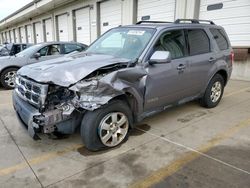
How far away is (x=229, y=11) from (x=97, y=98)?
25.1 ft

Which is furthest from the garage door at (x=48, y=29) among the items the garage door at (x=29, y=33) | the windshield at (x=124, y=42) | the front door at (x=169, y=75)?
the front door at (x=169, y=75)

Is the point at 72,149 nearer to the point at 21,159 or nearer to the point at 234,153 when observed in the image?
the point at 21,159

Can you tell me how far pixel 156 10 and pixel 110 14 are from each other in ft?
12.4

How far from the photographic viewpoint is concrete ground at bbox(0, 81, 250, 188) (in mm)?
2629

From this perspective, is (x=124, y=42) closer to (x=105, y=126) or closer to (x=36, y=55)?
(x=105, y=126)

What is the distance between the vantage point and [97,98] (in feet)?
9.62

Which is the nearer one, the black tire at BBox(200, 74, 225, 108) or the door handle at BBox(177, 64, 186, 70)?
the door handle at BBox(177, 64, 186, 70)

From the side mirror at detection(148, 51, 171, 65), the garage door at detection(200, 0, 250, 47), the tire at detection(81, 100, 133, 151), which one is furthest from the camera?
the garage door at detection(200, 0, 250, 47)

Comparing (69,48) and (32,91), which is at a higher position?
(69,48)

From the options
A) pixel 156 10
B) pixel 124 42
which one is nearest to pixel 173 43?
pixel 124 42

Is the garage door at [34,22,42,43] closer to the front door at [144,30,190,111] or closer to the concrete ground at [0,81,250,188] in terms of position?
the concrete ground at [0,81,250,188]

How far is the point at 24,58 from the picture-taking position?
7.57 meters

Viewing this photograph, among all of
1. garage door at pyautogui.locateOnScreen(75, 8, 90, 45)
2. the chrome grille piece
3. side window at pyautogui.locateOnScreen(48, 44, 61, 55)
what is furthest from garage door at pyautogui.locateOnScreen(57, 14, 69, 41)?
the chrome grille piece

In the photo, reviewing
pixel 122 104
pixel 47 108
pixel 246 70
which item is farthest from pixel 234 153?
pixel 246 70
